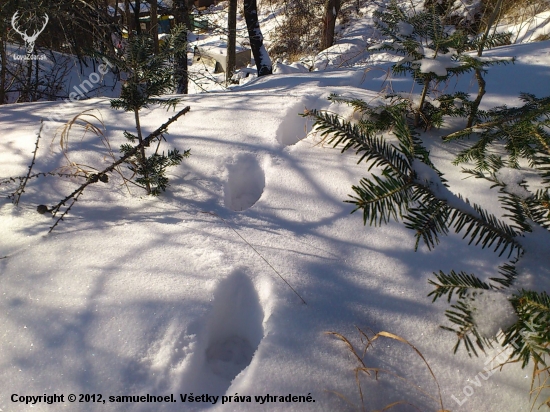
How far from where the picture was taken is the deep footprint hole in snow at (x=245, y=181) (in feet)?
5.90

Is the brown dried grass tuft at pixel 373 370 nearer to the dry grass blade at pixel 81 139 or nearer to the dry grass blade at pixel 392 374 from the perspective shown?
the dry grass blade at pixel 392 374

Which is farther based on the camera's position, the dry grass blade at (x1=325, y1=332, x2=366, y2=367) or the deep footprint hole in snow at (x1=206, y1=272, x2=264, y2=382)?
the deep footprint hole in snow at (x1=206, y1=272, x2=264, y2=382)

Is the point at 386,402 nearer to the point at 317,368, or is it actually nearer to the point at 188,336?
the point at 317,368

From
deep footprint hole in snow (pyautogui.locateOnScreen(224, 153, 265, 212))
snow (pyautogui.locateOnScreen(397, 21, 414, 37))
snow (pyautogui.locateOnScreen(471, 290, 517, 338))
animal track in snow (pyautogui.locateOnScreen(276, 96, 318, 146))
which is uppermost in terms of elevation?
snow (pyautogui.locateOnScreen(397, 21, 414, 37))

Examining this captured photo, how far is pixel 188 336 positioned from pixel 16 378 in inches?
19.9

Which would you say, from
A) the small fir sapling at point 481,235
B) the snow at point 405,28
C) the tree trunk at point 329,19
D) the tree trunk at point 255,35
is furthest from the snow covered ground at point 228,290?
the tree trunk at point 329,19

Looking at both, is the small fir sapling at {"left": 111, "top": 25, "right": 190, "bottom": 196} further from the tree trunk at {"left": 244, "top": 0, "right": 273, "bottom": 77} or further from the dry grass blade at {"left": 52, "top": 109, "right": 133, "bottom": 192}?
the tree trunk at {"left": 244, "top": 0, "right": 273, "bottom": 77}

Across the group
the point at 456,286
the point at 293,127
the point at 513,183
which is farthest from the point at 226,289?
the point at 293,127

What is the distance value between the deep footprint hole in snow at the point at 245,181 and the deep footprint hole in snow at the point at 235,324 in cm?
55

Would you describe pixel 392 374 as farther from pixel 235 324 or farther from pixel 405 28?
pixel 405 28

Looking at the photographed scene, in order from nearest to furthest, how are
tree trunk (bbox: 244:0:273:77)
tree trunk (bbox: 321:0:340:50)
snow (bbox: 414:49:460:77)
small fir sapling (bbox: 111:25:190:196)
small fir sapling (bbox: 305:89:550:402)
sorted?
small fir sapling (bbox: 305:89:550:402) < small fir sapling (bbox: 111:25:190:196) < snow (bbox: 414:49:460:77) < tree trunk (bbox: 244:0:273:77) < tree trunk (bbox: 321:0:340:50)

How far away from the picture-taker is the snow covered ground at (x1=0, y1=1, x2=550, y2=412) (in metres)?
1.06

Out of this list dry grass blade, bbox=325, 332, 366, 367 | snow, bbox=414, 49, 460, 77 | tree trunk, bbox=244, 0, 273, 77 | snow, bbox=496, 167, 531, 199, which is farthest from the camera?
tree trunk, bbox=244, 0, 273, 77

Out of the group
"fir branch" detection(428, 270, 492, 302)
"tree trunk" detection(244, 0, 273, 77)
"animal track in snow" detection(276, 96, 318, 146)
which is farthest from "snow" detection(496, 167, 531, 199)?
"tree trunk" detection(244, 0, 273, 77)
